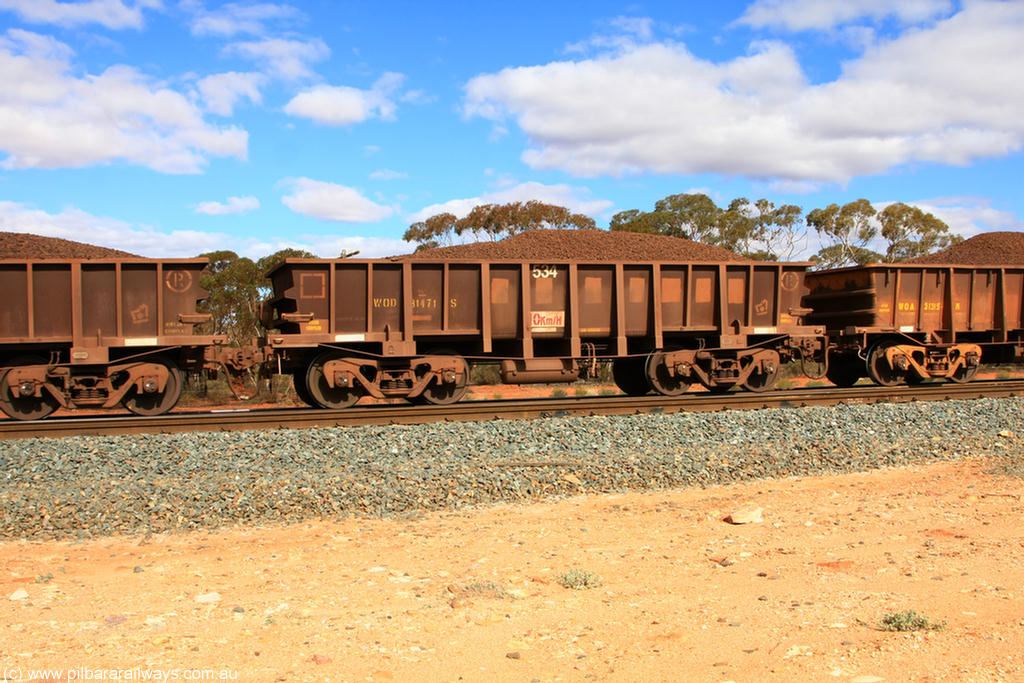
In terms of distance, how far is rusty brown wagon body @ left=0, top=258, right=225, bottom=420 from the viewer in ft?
38.0

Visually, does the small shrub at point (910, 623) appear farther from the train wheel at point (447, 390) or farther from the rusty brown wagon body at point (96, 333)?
the rusty brown wagon body at point (96, 333)

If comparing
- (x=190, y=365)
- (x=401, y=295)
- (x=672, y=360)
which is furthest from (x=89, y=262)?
(x=672, y=360)

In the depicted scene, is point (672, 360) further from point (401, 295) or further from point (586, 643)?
point (586, 643)

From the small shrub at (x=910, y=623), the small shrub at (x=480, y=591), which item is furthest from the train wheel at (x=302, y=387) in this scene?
the small shrub at (x=910, y=623)

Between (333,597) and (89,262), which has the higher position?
(89,262)

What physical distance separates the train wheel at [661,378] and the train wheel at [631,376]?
43cm

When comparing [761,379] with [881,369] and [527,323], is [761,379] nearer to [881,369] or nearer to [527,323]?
[881,369]

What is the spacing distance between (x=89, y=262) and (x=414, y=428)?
589 cm

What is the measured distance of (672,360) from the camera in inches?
560

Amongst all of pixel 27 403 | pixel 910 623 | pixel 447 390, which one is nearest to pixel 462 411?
pixel 447 390

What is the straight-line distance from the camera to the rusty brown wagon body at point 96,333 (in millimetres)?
11578

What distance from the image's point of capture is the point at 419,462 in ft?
28.3

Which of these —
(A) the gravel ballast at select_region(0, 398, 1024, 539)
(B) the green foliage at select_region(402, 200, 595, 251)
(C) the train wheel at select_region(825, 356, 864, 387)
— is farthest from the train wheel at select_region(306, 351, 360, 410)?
(B) the green foliage at select_region(402, 200, 595, 251)

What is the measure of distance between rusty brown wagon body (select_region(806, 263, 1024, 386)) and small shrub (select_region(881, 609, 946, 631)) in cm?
1225
